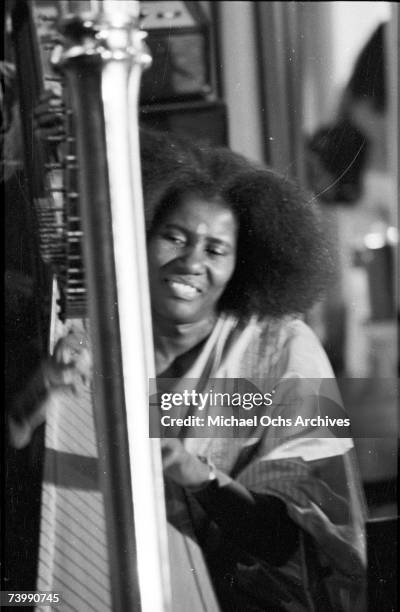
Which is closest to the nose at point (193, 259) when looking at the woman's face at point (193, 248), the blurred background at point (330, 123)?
the woman's face at point (193, 248)

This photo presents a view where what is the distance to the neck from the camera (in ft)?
2.71

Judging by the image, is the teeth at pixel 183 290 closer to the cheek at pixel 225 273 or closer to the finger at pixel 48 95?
the cheek at pixel 225 273

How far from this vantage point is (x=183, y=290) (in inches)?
32.6

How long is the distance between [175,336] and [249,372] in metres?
0.09

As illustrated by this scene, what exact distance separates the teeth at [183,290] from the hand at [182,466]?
0.50 ft

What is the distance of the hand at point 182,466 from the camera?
809mm

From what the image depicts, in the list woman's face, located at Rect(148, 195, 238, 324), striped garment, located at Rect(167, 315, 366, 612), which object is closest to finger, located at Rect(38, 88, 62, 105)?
woman's face, located at Rect(148, 195, 238, 324)

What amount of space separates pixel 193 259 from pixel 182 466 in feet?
0.72

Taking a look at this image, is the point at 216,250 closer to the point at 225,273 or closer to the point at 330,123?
the point at 225,273

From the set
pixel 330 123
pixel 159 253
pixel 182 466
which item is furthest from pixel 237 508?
pixel 330 123

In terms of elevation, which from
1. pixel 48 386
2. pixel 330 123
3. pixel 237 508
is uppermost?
pixel 330 123

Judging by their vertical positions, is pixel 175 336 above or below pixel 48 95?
below

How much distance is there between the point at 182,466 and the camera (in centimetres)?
82

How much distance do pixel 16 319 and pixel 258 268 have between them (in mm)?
269
